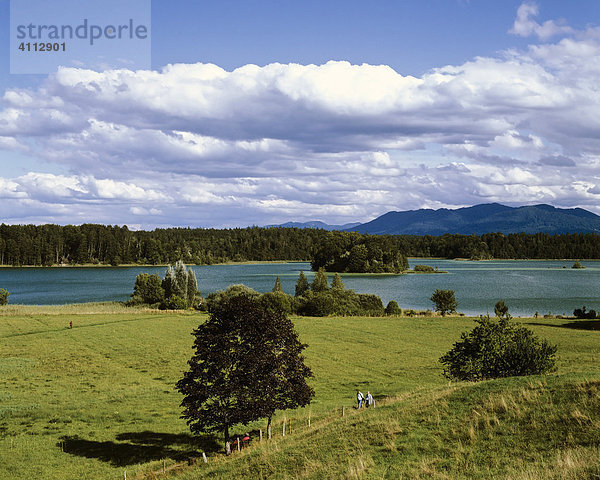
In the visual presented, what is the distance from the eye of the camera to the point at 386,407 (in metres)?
25.5

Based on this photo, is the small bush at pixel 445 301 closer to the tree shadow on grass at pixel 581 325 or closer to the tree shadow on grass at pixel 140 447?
the tree shadow on grass at pixel 581 325

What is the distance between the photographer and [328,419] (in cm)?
2667

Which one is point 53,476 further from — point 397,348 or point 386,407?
point 397,348

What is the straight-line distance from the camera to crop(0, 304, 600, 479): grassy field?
1712 cm

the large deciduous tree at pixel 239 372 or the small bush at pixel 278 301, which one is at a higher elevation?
the large deciduous tree at pixel 239 372

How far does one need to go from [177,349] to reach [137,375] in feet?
37.4

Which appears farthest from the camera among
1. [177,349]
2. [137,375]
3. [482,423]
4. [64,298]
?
[64,298]

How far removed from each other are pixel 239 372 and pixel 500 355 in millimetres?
18537

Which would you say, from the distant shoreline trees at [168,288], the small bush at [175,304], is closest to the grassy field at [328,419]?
the small bush at [175,304]

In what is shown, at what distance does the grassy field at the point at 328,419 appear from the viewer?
1712 cm

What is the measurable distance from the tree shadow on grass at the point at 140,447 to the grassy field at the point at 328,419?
0.32 feet

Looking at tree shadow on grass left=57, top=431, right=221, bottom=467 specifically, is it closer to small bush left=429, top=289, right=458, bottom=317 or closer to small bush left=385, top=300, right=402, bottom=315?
small bush left=385, top=300, right=402, bottom=315

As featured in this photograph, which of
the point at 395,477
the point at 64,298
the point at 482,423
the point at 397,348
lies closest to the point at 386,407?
the point at 482,423

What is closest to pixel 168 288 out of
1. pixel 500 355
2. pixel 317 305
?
pixel 317 305
